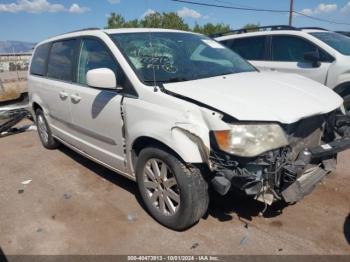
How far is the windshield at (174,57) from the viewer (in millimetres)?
3320

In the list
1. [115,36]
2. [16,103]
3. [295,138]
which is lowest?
[16,103]

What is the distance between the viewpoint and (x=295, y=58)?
254 inches

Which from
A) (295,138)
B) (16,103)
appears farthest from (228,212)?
(16,103)

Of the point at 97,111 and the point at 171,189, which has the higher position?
the point at 97,111

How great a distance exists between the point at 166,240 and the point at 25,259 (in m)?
1.24

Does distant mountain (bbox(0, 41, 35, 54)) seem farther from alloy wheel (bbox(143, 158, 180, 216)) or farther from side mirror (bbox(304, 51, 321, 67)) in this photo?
side mirror (bbox(304, 51, 321, 67))

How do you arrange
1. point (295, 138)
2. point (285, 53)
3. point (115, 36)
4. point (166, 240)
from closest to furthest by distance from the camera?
point (295, 138) → point (166, 240) → point (115, 36) → point (285, 53)

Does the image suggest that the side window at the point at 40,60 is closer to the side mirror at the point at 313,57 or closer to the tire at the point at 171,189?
the tire at the point at 171,189

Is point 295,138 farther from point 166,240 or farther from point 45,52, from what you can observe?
point 45,52

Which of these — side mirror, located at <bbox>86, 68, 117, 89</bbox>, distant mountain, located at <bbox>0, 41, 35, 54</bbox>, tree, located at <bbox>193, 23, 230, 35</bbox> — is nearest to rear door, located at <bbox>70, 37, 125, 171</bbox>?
side mirror, located at <bbox>86, 68, 117, 89</bbox>

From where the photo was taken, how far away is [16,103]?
786 cm

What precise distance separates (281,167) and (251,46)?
494 centimetres

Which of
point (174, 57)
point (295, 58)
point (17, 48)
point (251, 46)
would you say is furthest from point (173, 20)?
point (17, 48)

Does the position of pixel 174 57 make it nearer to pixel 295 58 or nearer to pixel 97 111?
pixel 97 111
